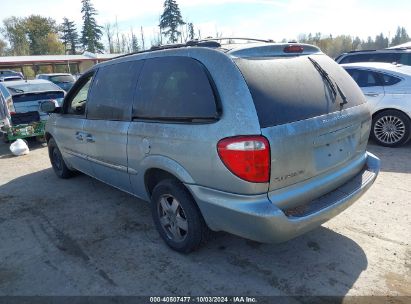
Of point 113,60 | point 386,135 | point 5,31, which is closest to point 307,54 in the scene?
point 113,60

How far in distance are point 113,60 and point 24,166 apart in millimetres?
4019

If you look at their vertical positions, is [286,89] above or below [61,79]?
above

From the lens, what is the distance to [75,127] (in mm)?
4797

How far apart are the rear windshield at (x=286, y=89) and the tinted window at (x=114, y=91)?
1415 mm

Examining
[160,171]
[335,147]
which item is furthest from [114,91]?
[335,147]

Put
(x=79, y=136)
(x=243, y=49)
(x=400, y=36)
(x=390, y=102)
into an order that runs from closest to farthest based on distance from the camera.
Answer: (x=243, y=49) → (x=79, y=136) → (x=390, y=102) → (x=400, y=36)

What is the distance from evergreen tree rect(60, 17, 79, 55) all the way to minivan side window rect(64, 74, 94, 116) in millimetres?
81828

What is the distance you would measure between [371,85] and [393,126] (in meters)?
0.95

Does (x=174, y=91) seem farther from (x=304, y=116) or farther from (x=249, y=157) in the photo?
(x=304, y=116)

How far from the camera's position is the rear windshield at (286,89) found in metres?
2.69

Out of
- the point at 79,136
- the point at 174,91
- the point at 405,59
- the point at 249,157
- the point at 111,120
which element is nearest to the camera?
the point at 249,157

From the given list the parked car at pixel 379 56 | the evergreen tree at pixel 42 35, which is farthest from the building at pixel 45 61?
the parked car at pixel 379 56

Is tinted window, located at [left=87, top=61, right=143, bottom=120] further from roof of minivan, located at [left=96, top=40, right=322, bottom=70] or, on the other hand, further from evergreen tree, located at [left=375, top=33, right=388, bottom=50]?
evergreen tree, located at [left=375, top=33, right=388, bottom=50]

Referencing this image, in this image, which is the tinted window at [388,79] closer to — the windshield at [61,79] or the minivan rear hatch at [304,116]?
the minivan rear hatch at [304,116]
